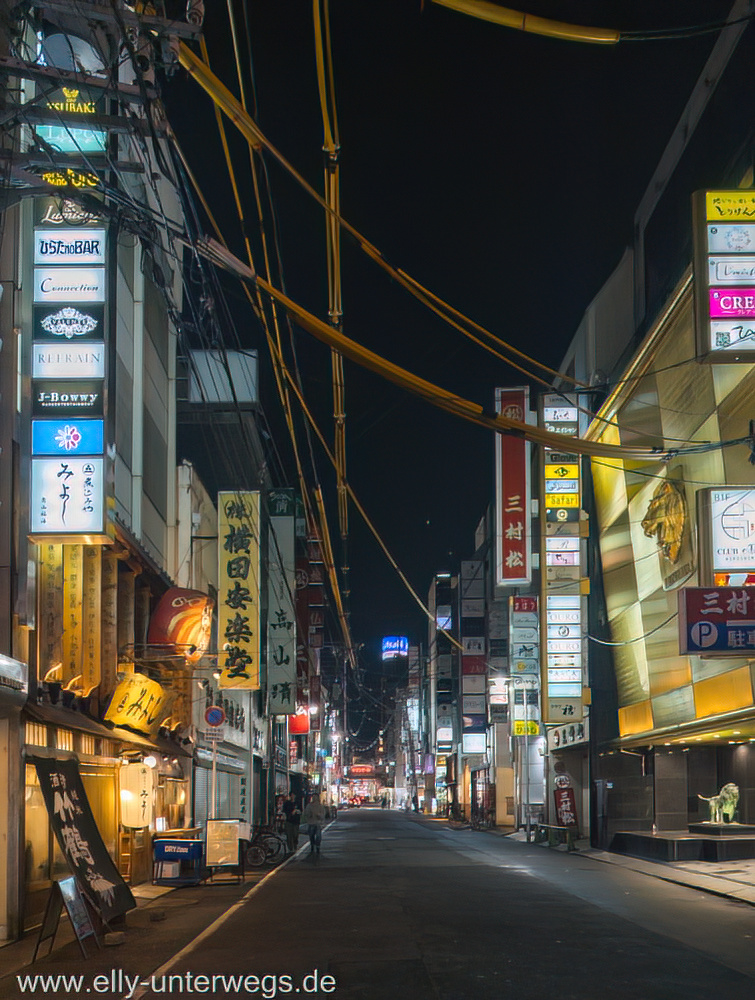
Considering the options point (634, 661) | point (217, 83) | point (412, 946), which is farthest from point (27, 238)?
point (634, 661)

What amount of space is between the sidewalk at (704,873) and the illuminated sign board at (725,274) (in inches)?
377

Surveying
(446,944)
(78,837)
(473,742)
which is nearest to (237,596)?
(78,837)

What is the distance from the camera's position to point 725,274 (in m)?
20.5

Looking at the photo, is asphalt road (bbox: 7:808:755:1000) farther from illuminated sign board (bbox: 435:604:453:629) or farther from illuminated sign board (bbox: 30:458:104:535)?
illuminated sign board (bbox: 435:604:453:629)

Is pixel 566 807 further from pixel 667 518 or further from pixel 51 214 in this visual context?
pixel 51 214

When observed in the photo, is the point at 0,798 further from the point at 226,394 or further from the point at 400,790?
the point at 400,790

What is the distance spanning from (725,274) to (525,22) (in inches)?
360

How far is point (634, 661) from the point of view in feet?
127

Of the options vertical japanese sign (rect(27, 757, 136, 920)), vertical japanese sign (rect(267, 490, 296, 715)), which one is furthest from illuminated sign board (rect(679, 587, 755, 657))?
vertical japanese sign (rect(267, 490, 296, 715))

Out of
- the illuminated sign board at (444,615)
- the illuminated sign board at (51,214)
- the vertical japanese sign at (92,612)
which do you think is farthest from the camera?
the illuminated sign board at (444,615)

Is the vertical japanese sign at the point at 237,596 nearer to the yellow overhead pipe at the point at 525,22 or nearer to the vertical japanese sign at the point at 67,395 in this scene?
the vertical japanese sign at the point at 67,395

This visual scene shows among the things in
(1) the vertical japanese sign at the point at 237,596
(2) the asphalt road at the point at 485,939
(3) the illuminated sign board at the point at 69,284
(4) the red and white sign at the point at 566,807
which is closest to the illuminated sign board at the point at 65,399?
(3) the illuminated sign board at the point at 69,284

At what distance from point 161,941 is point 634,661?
25.9m

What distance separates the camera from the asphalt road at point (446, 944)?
11453 mm
